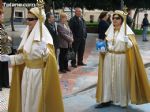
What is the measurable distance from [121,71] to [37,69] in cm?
278

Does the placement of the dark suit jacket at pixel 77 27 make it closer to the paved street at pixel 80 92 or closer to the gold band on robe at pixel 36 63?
the paved street at pixel 80 92

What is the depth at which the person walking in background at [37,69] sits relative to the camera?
7.11 metres

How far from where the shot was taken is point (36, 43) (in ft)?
23.3

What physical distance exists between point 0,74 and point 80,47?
15.9 feet

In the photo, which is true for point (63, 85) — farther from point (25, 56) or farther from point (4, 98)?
point (25, 56)

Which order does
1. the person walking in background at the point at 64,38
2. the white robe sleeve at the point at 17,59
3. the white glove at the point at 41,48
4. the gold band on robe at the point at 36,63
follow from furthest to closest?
the person walking in background at the point at 64,38 < the white robe sleeve at the point at 17,59 < the gold band on robe at the point at 36,63 < the white glove at the point at 41,48

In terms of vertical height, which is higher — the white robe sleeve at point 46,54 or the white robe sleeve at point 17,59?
the white robe sleeve at point 46,54

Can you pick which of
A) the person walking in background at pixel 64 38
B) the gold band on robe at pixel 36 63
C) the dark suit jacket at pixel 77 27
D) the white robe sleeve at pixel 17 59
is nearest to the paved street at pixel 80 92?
the person walking in background at pixel 64 38

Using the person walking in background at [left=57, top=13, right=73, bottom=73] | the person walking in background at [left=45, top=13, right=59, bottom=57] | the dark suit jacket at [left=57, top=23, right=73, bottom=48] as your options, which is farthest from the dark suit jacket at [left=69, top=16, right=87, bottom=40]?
the person walking in background at [left=45, top=13, right=59, bottom=57]

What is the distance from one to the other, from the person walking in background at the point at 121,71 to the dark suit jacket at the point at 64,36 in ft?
13.4

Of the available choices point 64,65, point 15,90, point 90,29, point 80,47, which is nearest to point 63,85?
point 64,65

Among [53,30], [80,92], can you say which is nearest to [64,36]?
[53,30]

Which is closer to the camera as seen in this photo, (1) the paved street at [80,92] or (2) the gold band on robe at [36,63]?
(2) the gold band on robe at [36,63]

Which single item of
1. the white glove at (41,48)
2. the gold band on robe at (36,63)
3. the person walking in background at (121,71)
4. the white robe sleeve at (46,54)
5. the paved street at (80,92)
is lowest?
the paved street at (80,92)
